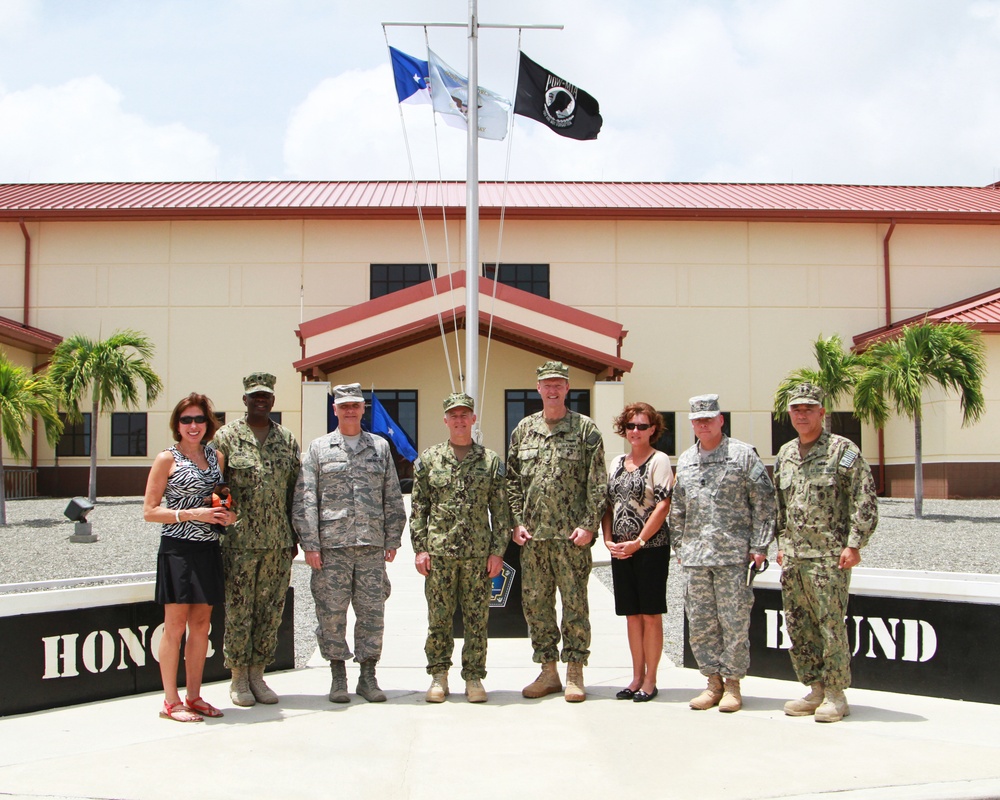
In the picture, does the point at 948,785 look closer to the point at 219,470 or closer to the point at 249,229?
the point at 219,470

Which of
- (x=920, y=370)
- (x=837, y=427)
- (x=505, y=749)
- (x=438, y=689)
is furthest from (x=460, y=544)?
(x=837, y=427)

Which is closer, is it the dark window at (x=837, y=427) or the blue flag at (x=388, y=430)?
the blue flag at (x=388, y=430)

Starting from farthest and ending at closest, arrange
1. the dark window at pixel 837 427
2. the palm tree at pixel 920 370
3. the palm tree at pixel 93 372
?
1. the dark window at pixel 837 427
2. the palm tree at pixel 93 372
3. the palm tree at pixel 920 370

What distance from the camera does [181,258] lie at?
23.8 metres

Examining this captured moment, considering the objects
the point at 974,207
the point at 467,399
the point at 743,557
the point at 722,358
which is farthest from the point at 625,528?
the point at 974,207

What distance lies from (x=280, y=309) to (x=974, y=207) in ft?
58.3

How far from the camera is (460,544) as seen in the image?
6.03 metres

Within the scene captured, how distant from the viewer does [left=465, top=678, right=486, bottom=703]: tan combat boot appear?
19.6ft

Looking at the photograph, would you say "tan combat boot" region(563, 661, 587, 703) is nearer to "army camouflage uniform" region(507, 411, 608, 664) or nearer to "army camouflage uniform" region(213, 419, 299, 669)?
"army camouflage uniform" region(507, 411, 608, 664)

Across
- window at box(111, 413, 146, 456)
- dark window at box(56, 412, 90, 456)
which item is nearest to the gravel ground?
window at box(111, 413, 146, 456)

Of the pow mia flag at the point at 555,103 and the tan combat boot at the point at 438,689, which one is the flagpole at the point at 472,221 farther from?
the tan combat boot at the point at 438,689

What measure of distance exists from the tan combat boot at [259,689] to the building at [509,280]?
16.9m

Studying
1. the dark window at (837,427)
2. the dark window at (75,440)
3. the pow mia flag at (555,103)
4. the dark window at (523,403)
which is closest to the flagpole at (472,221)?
the pow mia flag at (555,103)

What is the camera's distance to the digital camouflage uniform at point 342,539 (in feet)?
19.7
